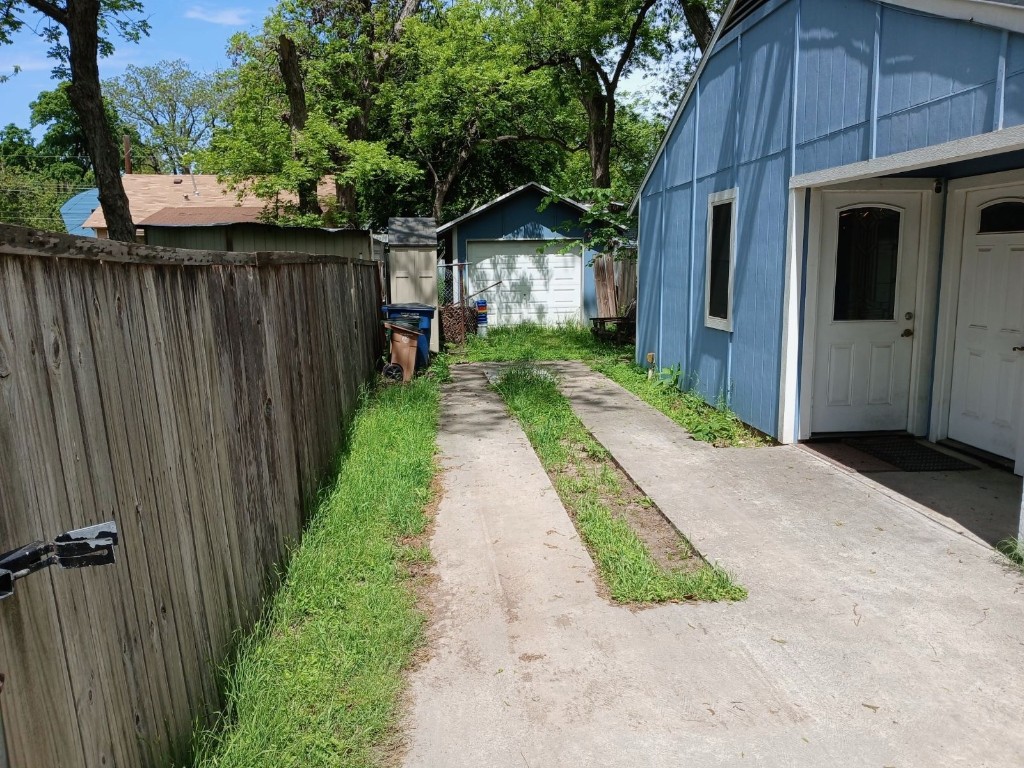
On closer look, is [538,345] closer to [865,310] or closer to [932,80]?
[865,310]

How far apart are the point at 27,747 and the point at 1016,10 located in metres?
5.33

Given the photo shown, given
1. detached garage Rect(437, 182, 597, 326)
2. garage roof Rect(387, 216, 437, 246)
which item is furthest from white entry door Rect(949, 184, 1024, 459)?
detached garage Rect(437, 182, 597, 326)

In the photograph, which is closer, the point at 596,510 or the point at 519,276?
the point at 596,510

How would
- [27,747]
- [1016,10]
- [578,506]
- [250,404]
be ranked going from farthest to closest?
[578,506], [1016,10], [250,404], [27,747]

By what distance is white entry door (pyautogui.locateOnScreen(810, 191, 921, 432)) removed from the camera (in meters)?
7.22

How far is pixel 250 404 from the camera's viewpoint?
3.87 metres

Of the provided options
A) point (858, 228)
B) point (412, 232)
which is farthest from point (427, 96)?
point (858, 228)

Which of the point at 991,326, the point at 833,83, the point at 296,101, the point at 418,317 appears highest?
the point at 296,101

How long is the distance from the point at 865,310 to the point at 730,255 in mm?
1697

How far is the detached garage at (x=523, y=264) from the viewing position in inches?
741

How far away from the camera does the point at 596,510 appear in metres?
5.78

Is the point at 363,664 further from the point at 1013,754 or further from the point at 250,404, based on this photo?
the point at 1013,754

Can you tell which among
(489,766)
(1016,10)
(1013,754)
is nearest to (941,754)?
(1013,754)

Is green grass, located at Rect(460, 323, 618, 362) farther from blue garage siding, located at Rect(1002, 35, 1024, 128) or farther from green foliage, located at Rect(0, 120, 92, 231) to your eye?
green foliage, located at Rect(0, 120, 92, 231)
